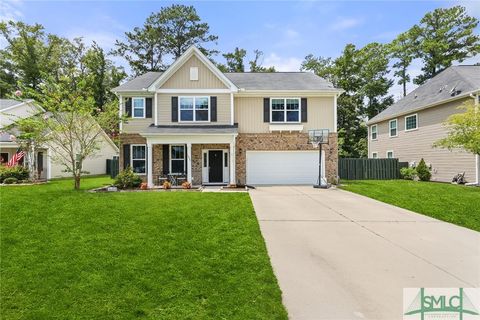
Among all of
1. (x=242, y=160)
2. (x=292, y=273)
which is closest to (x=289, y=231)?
(x=292, y=273)

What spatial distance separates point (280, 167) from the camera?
16141 mm

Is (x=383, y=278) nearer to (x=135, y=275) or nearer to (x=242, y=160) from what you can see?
(x=135, y=275)

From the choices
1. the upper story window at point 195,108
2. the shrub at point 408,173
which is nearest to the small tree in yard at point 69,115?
the upper story window at point 195,108

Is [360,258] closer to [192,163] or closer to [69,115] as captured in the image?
[69,115]

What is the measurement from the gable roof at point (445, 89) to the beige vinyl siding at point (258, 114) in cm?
677

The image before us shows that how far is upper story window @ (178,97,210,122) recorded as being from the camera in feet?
51.3

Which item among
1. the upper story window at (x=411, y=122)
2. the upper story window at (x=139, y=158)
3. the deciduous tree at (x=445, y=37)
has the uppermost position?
the deciduous tree at (x=445, y=37)

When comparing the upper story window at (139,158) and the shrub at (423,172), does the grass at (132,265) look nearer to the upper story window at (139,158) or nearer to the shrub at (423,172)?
the upper story window at (139,158)

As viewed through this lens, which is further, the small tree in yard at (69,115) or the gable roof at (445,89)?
the gable roof at (445,89)

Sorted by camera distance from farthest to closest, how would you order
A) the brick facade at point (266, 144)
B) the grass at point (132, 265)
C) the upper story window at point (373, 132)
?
1. the upper story window at point (373, 132)
2. the brick facade at point (266, 144)
3. the grass at point (132, 265)

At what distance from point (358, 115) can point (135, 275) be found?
33.0m

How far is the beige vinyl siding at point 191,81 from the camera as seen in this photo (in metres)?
15.6

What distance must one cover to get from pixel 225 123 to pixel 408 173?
12251 millimetres

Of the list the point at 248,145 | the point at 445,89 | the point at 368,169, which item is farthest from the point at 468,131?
the point at 248,145
